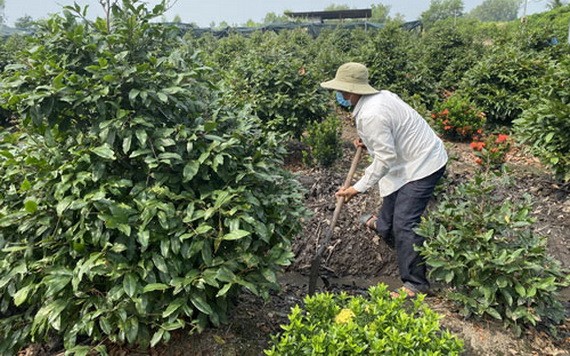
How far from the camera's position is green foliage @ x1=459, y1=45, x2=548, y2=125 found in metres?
7.25

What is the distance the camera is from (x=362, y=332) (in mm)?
1967

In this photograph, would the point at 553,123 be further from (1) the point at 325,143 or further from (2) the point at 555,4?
(2) the point at 555,4

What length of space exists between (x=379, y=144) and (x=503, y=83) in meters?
5.40

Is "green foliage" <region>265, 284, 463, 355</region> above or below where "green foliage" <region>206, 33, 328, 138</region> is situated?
below

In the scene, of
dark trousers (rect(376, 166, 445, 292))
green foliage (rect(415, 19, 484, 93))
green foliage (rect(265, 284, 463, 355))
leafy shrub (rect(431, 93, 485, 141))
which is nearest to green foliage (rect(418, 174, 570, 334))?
dark trousers (rect(376, 166, 445, 292))

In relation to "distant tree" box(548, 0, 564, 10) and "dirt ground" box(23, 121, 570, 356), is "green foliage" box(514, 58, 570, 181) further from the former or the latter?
"distant tree" box(548, 0, 564, 10)

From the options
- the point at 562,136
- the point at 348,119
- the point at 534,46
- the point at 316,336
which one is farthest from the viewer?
the point at 534,46

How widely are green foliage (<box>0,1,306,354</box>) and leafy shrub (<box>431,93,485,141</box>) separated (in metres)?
5.66

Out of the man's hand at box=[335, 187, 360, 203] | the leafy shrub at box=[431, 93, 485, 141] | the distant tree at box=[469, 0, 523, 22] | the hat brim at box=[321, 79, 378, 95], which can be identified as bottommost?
the leafy shrub at box=[431, 93, 485, 141]

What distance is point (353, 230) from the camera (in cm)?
436

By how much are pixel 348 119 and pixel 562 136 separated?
173 inches

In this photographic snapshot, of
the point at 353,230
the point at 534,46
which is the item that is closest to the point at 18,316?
the point at 353,230

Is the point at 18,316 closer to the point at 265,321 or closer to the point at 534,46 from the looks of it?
the point at 265,321

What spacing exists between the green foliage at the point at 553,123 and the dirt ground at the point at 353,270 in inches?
18.1
